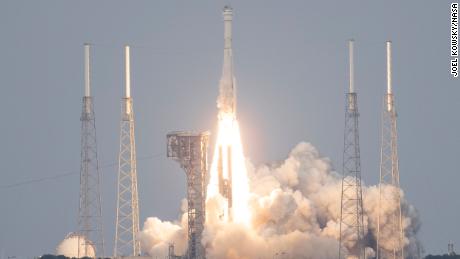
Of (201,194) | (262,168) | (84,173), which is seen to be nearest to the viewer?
(84,173)

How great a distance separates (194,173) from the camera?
136 metres

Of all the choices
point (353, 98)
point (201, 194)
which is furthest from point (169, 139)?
point (353, 98)

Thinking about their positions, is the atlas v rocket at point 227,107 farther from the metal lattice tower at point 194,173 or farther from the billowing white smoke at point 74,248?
the billowing white smoke at point 74,248

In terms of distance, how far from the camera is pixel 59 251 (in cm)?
14250

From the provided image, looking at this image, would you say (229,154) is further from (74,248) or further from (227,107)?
(74,248)

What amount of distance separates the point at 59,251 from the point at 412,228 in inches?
928

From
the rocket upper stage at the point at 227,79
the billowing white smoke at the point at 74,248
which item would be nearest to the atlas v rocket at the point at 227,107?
the rocket upper stage at the point at 227,79

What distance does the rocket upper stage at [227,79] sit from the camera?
5359 inches

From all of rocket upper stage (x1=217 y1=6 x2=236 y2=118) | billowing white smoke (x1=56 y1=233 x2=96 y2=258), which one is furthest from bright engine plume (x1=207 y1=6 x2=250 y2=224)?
billowing white smoke (x1=56 y1=233 x2=96 y2=258)

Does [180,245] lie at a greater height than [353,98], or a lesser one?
lesser

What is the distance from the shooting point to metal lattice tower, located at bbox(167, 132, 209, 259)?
13600 cm

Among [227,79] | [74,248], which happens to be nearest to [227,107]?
[227,79]

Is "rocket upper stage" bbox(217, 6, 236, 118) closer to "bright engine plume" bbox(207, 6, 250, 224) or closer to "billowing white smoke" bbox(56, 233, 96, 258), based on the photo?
"bright engine plume" bbox(207, 6, 250, 224)

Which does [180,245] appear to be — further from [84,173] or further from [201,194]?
[84,173]
